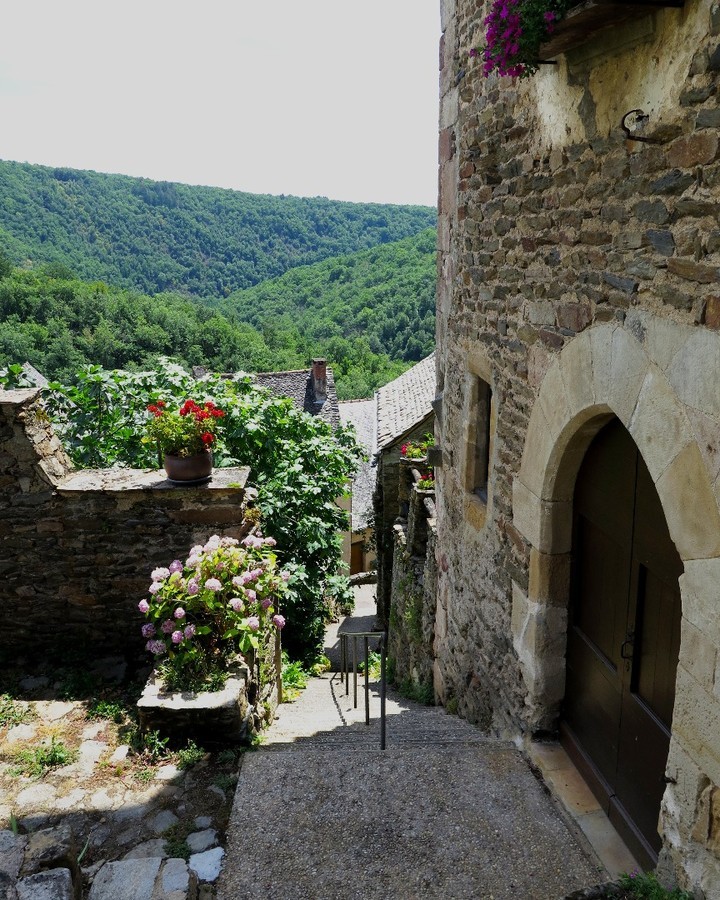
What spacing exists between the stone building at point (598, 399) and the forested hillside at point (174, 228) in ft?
217

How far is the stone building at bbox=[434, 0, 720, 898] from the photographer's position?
230 centimetres

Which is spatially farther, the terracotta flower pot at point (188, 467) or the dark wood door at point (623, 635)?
the terracotta flower pot at point (188, 467)

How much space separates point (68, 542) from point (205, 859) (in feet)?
10.4

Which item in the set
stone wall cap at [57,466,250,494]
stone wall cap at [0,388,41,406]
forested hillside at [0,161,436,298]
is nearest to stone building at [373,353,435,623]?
stone wall cap at [57,466,250,494]

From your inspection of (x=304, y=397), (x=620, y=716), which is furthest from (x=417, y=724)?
(x=304, y=397)

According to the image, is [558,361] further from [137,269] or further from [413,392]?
[137,269]

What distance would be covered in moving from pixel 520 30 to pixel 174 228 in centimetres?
8559

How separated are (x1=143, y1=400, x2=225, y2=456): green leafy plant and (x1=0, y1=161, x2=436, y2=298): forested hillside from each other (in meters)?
64.3

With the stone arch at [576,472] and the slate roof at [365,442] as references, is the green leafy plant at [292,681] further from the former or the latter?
the slate roof at [365,442]

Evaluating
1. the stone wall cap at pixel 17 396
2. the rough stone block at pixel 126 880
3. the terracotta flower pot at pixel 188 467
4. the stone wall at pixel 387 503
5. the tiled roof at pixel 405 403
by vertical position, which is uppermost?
the stone wall cap at pixel 17 396

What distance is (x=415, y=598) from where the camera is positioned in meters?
7.57

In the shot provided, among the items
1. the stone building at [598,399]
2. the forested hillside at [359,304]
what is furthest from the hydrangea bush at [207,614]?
the forested hillside at [359,304]

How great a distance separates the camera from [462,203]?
4566 millimetres

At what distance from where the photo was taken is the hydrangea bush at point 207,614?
14.6 ft
